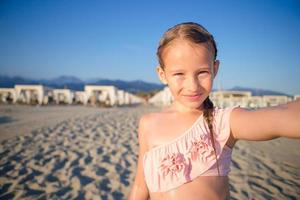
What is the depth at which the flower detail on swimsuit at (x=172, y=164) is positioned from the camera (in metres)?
1.25

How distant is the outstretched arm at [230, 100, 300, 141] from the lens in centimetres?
84

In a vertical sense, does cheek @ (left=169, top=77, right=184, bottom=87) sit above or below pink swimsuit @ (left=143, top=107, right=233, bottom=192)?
above

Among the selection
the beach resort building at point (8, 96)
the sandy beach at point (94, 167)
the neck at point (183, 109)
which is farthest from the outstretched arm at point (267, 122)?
the beach resort building at point (8, 96)

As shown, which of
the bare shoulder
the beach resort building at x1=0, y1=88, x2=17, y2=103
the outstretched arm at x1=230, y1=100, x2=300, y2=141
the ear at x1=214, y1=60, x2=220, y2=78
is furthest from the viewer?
the beach resort building at x1=0, y1=88, x2=17, y2=103

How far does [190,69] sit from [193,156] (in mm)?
396

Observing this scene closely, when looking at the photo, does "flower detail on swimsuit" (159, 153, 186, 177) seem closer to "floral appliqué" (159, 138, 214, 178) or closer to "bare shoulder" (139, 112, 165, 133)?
"floral appliqué" (159, 138, 214, 178)

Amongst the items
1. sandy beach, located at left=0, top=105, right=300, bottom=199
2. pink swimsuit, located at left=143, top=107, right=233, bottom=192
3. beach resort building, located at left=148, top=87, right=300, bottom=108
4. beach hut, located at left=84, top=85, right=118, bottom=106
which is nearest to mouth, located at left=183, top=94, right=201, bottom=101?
pink swimsuit, located at left=143, top=107, right=233, bottom=192

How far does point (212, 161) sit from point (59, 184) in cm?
393

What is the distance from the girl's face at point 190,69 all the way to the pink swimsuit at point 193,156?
0.44ft

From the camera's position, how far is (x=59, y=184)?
15.0ft

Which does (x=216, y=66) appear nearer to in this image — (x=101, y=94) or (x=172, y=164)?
(x=172, y=164)

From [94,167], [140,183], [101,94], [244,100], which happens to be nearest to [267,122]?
[140,183]

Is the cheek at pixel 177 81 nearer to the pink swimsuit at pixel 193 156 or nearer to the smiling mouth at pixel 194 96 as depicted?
the smiling mouth at pixel 194 96

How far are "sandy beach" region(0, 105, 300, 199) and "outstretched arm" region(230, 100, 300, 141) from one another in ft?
11.1
